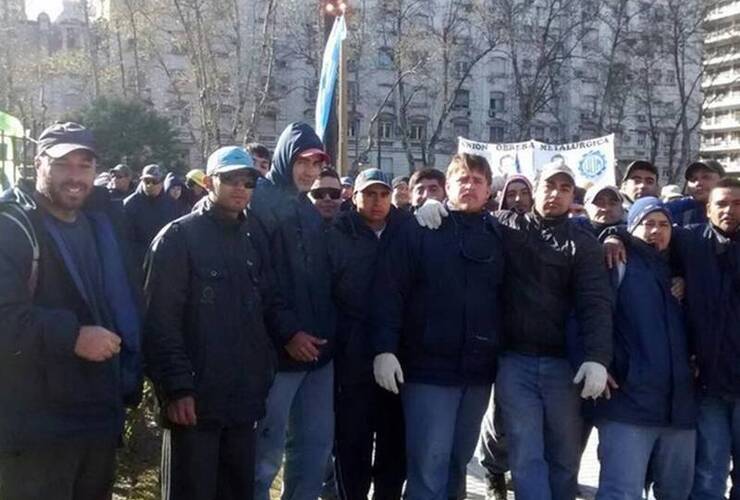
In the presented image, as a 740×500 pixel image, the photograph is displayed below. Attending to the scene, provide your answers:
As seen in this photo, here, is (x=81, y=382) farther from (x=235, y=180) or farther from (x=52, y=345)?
(x=235, y=180)

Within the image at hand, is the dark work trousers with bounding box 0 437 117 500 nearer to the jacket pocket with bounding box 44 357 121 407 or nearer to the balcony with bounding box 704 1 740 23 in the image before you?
the jacket pocket with bounding box 44 357 121 407

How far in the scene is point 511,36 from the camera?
4278cm

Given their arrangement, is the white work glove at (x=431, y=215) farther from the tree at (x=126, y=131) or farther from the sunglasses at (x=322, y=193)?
the tree at (x=126, y=131)

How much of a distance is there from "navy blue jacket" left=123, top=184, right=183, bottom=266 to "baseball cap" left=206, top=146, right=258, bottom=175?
564 centimetres

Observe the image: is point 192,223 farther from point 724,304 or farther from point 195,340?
point 724,304

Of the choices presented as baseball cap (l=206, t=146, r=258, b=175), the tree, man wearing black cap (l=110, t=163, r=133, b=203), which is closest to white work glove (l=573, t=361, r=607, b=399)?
baseball cap (l=206, t=146, r=258, b=175)

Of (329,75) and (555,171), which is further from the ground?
(329,75)

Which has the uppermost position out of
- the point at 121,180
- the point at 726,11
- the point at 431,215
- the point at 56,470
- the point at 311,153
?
the point at 726,11

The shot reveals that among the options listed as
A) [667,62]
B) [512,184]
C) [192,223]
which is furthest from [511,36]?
[192,223]

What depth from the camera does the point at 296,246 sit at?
4570 mm

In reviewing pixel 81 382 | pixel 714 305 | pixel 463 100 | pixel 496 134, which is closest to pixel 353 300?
pixel 81 382

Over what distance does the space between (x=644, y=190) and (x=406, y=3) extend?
42.3 m

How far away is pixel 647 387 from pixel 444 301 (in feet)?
3.77

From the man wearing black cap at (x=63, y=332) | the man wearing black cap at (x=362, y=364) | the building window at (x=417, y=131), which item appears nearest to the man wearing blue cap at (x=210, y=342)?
the man wearing black cap at (x=63, y=332)
